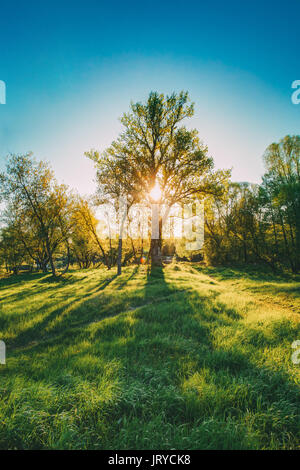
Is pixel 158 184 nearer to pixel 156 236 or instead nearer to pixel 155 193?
pixel 155 193

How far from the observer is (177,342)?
457cm

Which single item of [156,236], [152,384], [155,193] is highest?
[155,193]

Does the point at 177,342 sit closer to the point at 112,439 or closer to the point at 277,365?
the point at 277,365

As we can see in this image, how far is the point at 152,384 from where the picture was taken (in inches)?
124

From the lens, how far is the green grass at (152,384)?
7.34ft

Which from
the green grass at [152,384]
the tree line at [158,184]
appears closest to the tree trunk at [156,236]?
the tree line at [158,184]

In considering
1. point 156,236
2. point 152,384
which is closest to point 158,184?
point 156,236

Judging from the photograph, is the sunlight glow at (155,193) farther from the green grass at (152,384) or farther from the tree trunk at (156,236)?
the green grass at (152,384)

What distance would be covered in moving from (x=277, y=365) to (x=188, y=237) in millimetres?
32648

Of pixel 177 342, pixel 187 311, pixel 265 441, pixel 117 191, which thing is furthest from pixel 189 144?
pixel 265 441

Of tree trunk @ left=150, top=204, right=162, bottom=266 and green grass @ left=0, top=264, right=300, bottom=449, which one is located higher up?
tree trunk @ left=150, top=204, right=162, bottom=266

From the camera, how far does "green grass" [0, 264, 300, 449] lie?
2238 mm

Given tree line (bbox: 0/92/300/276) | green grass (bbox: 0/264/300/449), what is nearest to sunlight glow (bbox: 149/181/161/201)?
tree line (bbox: 0/92/300/276)

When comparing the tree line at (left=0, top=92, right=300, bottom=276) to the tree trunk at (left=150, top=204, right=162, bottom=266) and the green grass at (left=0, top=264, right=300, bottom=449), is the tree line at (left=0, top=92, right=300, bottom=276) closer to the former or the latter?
the tree trunk at (left=150, top=204, right=162, bottom=266)
